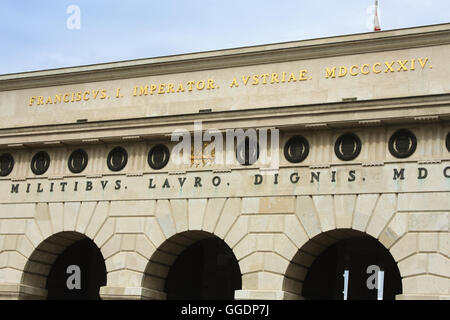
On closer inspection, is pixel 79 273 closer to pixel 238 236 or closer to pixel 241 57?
pixel 238 236

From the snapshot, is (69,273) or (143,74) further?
(69,273)

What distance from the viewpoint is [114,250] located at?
1359 inches

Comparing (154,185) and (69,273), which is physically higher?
(154,185)

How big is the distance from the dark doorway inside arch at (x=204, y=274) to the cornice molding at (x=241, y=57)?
27.9 ft

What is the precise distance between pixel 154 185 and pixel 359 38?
10.3 meters

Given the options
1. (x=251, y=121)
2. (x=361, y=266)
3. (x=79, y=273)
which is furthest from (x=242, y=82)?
(x=79, y=273)

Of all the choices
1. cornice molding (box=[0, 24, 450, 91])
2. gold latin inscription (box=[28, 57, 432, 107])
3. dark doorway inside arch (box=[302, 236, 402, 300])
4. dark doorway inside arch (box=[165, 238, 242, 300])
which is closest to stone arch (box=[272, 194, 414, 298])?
dark doorway inside arch (box=[302, 236, 402, 300])

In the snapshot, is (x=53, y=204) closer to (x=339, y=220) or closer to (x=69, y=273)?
(x=69, y=273)

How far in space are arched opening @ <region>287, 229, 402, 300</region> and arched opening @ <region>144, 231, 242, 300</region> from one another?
4831 mm

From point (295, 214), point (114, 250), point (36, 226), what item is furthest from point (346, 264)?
point (36, 226)

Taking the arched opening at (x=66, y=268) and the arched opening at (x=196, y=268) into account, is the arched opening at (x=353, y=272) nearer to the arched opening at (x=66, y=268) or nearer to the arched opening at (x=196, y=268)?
the arched opening at (x=196, y=268)

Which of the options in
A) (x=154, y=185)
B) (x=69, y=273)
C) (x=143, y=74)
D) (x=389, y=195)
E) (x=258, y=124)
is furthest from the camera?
(x=69, y=273)

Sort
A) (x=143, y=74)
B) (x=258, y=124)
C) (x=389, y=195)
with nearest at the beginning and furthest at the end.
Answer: (x=389, y=195)
(x=258, y=124)
(x=143, y=74)

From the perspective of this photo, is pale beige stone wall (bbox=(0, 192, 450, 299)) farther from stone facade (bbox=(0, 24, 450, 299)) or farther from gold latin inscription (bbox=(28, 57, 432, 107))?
gold latin inscription (bbox=(28, 57, 432, 107))
